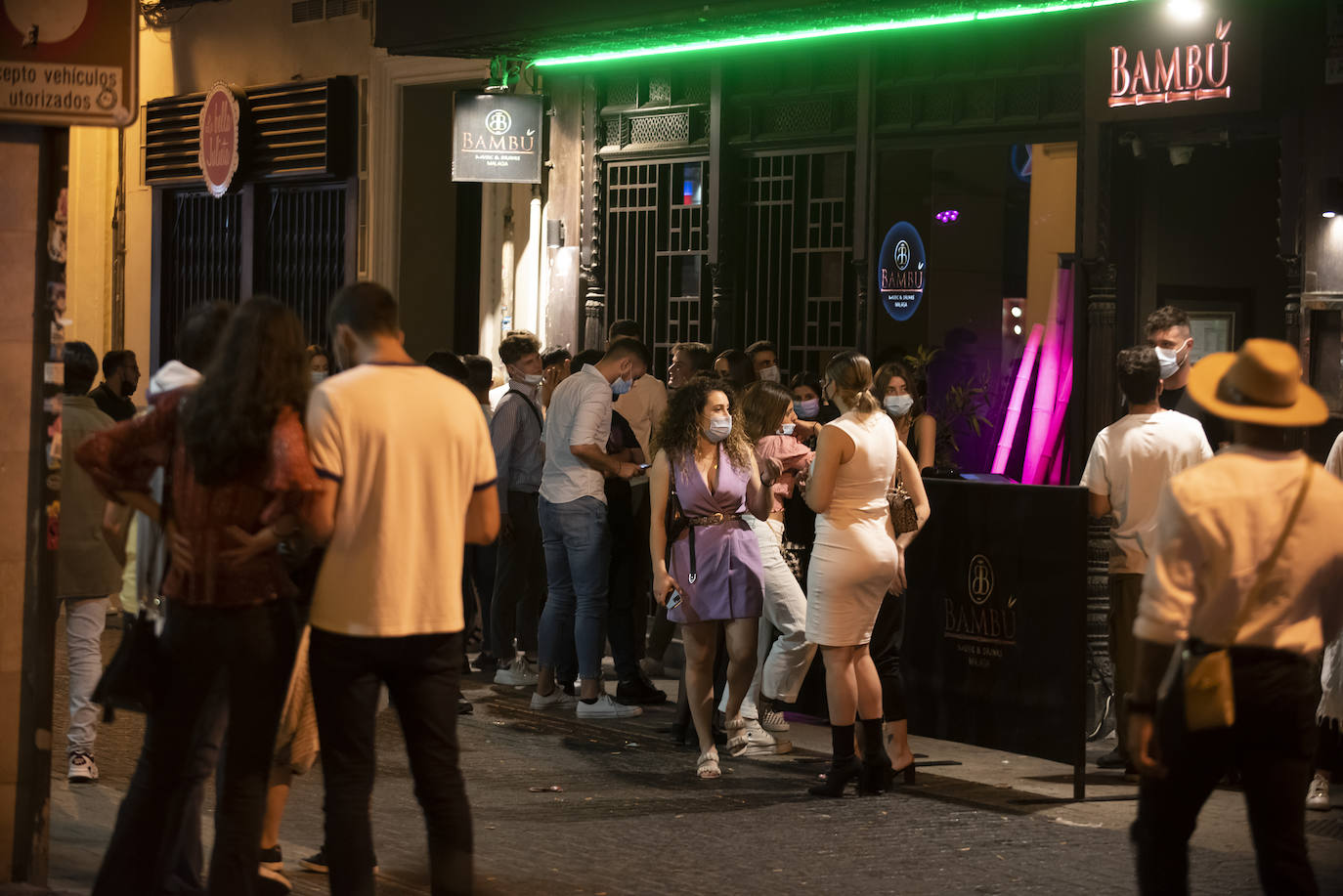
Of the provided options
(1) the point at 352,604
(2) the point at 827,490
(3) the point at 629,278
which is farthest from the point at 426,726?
(3) the point at 629,278

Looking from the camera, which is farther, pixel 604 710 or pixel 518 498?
pixel 518 498

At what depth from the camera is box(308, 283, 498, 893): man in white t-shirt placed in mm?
5211

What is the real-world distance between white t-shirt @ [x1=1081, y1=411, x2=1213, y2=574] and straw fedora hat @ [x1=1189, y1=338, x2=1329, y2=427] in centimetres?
334

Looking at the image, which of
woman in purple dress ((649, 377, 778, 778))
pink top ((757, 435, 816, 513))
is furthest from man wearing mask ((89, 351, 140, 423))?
pink top ((757, 435, 816, 513))

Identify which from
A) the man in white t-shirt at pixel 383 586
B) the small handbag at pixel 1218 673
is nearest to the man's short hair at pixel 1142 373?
the small handbag at pixel 1218 673

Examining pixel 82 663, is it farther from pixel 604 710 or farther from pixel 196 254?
pixel 196 254

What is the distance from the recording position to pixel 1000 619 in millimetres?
8484

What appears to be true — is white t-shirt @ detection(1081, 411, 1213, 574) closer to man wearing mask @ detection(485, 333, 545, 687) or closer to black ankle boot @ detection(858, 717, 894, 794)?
black ankle boot @ detection(858, 717, 894, 794)

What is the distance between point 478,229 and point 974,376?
599 centimetres

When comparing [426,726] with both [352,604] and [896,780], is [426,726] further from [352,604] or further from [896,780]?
[896,780]

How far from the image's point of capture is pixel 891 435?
321 inches

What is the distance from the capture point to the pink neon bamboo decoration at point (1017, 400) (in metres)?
11.9

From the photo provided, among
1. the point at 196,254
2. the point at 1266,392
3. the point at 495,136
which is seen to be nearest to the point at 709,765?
the point at 1266,392

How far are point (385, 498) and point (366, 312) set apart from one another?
0.56 meters
